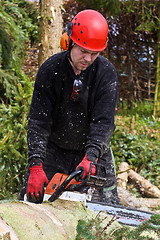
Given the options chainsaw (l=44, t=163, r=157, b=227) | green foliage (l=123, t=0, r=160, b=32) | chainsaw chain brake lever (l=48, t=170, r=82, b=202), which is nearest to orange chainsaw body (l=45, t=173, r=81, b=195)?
chainsaw (l=44, t=163, r=157, b=227)

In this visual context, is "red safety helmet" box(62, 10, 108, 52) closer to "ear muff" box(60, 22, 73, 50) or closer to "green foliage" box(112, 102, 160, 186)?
"ear muff" box(60, 22, 73, 50)

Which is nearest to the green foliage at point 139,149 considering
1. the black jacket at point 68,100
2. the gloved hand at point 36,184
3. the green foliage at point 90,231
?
the black jacket at point 68,100

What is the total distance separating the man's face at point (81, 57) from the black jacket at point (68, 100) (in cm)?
20

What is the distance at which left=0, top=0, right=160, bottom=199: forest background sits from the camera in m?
4.10

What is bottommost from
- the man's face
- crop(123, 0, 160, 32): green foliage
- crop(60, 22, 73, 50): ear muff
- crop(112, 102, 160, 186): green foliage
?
crop(112, 102, 160, 186): green foliage

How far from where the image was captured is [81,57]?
2469mm

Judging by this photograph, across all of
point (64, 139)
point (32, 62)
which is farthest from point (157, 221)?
point (32, 62)

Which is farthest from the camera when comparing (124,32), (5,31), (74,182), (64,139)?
(124,32)

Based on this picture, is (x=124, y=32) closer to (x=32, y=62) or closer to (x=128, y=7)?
(x=128, y=7)

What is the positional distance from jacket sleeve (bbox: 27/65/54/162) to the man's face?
12.9 inches

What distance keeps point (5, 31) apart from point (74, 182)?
396cm

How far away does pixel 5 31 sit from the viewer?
528 centimetres

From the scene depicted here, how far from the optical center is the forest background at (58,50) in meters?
4.10

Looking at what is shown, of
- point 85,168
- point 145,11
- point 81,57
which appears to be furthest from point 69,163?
point 145,11
